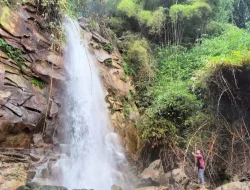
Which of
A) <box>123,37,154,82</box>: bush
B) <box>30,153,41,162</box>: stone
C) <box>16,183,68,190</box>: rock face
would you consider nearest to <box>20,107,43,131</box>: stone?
<box>30,153,41,162</box>: stone

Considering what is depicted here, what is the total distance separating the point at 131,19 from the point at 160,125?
6.34 meters

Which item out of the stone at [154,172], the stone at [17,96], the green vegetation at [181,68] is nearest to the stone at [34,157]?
the stone at [17,96]

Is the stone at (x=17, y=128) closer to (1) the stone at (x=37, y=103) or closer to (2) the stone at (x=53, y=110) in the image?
(1) the stone at (x=37, y=103)

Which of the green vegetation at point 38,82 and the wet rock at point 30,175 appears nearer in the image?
the wet rock at point 30,175

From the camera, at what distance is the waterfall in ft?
24.5

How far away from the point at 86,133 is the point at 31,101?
190cm

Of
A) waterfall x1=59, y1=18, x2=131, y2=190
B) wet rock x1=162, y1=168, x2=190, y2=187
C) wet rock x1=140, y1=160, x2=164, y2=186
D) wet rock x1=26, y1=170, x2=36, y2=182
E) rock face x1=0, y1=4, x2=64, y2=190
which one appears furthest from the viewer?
wet rock x1=140, y1=160, x2=164, y2=186

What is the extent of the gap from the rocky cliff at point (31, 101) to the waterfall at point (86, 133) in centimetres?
31

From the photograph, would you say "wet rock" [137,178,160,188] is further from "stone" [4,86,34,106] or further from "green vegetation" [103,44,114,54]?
"green vegetation" [103,44,114,54]

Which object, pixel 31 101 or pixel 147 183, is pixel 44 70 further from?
pixel 147 183

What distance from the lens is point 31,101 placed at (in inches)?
295

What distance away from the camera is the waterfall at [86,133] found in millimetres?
7465

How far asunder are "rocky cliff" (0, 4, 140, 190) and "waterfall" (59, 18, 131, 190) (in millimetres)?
309

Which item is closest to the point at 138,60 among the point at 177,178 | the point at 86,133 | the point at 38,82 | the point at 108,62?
the point at 108,62
